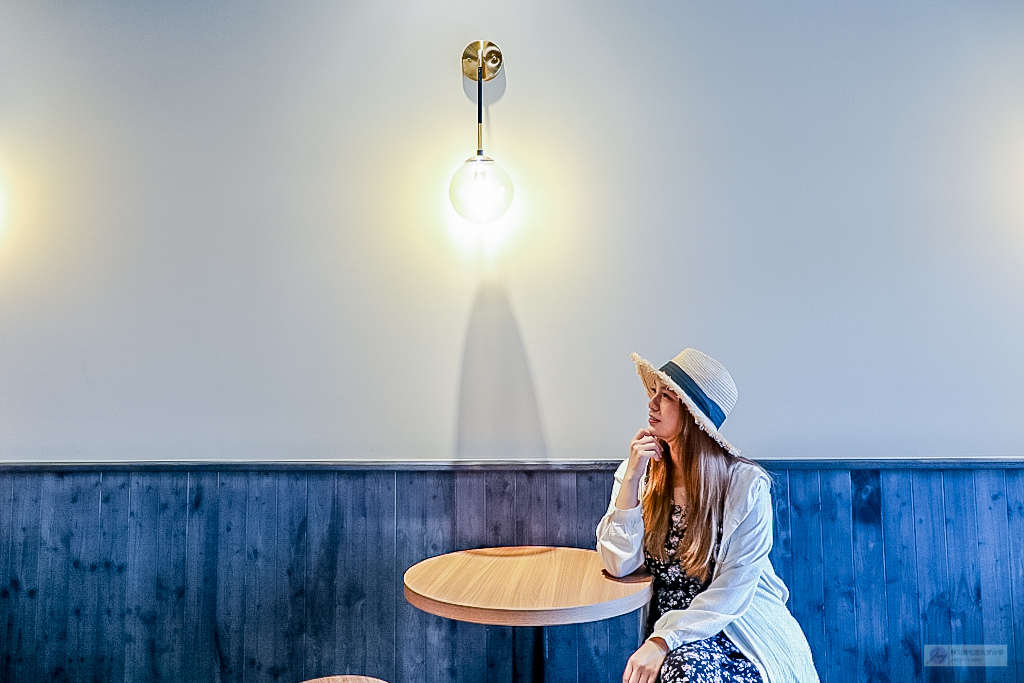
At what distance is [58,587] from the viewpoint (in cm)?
244

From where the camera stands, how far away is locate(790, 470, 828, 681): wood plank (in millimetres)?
2303

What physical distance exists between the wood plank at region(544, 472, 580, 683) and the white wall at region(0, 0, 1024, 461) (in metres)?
0.11

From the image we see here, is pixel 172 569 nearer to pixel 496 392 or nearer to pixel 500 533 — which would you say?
pixel 500 533

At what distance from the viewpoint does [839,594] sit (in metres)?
2.30

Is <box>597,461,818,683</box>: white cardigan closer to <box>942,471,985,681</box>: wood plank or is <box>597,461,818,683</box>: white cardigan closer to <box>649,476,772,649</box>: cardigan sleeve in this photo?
<box>649,476,772,649</box>: cardigan sleeve

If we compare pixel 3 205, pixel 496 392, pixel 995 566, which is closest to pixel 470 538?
pixel 496 392

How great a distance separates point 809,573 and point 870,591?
0.19 meters

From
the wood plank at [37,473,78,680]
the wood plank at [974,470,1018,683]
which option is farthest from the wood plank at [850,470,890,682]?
the wood plank at [37,473,78,680]

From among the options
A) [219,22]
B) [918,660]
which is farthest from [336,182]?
[918,660]

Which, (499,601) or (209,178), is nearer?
(499,601)

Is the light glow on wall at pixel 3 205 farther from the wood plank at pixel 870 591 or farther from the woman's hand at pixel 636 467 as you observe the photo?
the wood plank at pixel 870 591

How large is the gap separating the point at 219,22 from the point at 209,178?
1.76 ft

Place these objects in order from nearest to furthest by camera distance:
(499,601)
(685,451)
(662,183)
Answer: (499,601)
(685,451)
(662,183)

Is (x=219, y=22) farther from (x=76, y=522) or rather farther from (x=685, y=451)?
(x=685, y=451)
